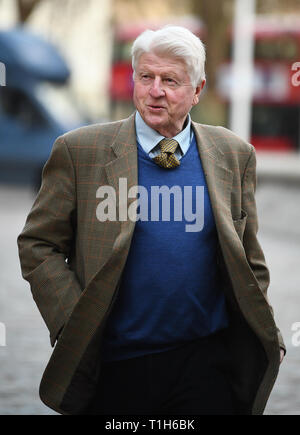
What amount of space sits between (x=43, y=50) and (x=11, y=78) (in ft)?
3.26

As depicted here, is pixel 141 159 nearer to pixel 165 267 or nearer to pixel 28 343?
pixel 165 267

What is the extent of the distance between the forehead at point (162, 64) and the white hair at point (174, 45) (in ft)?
0.03

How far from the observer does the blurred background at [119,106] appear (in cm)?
661

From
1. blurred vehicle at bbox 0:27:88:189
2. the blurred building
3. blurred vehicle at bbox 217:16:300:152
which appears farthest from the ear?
blurred vehicle at bbox 217:16:300:152

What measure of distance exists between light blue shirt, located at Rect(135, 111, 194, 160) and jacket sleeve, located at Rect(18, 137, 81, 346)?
23cm

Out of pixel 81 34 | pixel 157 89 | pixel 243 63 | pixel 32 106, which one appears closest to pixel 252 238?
pixel 157 89

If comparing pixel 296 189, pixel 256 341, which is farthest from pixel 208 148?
pixel 296 189

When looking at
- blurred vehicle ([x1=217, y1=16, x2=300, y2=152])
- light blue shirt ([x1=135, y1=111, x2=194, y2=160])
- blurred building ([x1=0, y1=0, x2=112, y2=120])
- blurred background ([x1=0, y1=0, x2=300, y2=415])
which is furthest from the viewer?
blurred building ([x1=0, y1=0, x2=112, y2=120])

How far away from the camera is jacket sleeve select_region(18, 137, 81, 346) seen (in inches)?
114

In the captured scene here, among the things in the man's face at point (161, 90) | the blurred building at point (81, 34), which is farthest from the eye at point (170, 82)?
the blurred building at point (81, 34)

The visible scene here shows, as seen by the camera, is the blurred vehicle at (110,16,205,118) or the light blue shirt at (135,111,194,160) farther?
the blurred vehicle at (110,16,205,118)

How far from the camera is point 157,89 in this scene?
9.42 feet

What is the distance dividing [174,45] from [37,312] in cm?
506

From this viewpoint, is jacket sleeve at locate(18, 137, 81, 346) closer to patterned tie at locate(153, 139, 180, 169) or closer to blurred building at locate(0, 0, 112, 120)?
patterned tie at locate(153, 139, 180, 169)
